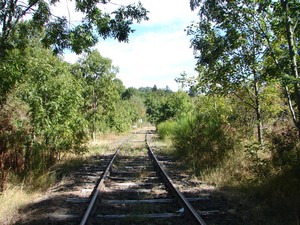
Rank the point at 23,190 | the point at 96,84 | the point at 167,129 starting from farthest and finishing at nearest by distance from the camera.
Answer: the point at 96,84
the point at 167,129
the point at 23,190

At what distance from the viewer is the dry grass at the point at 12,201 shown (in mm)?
5773

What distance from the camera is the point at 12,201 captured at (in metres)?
6.63

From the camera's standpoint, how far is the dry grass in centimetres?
577

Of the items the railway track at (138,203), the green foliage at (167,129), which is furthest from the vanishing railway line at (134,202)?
the green foliage at (167,129)

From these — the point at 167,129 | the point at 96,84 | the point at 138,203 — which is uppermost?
the point at 96,84

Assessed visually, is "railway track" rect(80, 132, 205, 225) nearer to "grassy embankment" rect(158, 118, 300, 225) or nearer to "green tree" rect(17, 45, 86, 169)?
"grassy embankment" rect(158, 118, 300, 225)

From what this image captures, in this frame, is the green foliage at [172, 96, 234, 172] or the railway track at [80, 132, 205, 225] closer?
the railway track at [80, 132, 205, 225]

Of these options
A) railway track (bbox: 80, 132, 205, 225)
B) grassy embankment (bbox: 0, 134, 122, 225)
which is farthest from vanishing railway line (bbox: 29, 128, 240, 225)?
grassy embankment (bbox: 0, 134, 122, 225)

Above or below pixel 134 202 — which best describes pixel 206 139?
above

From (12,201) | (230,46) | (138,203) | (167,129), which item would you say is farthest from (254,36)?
(167,129)

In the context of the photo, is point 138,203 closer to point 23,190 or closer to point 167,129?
point 23,190

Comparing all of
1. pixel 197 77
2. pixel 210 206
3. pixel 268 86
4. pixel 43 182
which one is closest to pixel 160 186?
pixel 210 206

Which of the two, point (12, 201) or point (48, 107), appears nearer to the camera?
point (12, 201)

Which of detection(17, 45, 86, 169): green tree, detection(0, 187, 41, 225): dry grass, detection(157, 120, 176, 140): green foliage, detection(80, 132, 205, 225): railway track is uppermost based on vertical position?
detection(17, 45, 86, 169): green tree
